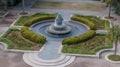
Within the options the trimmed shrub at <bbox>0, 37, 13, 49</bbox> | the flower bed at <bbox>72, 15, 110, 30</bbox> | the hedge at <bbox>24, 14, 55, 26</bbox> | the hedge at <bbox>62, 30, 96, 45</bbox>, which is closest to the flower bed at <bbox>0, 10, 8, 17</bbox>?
the hedge at <bbox>24, 14, 55, 26</bbox>

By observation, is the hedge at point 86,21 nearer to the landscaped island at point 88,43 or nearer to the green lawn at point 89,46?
the landscaped island at point 88,43

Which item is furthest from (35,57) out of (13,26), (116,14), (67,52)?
(116,14)

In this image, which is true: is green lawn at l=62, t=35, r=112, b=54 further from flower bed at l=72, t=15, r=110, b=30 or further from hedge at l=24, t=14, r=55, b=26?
hedge at l=24, t=14, r=55, b=26

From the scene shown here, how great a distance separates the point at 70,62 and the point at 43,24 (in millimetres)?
11576

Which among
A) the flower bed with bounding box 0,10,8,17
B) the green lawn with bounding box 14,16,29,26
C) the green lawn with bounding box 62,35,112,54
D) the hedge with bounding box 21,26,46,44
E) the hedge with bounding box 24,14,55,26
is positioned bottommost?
the green lawn with bounding box 62,35,112,54

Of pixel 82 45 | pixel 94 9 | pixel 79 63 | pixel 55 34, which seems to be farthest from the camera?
pixel 94 9

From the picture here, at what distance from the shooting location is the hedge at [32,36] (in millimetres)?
29469

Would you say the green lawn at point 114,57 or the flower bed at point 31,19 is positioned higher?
the flower bed at point 31,19

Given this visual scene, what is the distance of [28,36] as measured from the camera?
3059 cm

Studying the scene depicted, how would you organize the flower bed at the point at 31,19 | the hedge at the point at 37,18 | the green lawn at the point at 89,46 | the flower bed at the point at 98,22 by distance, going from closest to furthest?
the green lawn at the point at 89,46
the flower bed at the point at 98,22
the hedge at the point at 37,18
the flower bed at the point at 31,19

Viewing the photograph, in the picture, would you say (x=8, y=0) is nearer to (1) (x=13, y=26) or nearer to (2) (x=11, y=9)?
(2) (x=11, y=9)

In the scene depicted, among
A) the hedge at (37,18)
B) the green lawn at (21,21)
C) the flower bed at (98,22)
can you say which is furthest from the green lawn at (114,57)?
the green lawn at (21,21)

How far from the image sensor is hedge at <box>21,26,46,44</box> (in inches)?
1160

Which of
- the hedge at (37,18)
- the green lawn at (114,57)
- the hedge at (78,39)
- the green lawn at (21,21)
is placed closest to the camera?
the green lawn at (114,57)
